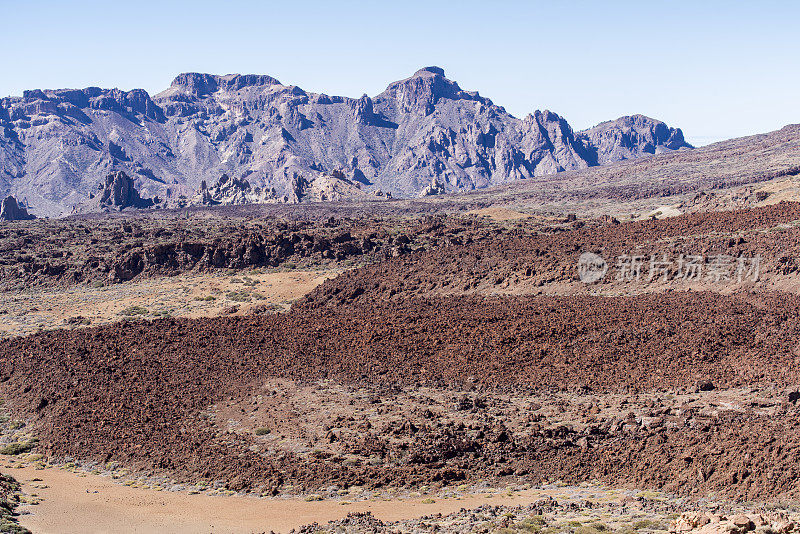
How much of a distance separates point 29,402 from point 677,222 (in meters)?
33.3

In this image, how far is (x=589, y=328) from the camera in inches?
1076

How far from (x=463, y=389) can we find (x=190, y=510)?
9469mm

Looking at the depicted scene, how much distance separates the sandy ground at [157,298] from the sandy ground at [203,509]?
25357 mm

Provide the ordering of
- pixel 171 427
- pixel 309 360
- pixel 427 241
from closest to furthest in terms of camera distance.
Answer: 1. pixel 171 427
2. pixel 309 360
3. pixel 427 241

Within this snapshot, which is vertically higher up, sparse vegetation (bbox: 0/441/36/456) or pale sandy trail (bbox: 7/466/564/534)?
sparse vegetation (bbox: 0/441/36/456)

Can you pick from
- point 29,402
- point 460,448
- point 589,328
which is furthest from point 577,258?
point 29,402

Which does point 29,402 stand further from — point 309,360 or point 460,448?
point 460,448

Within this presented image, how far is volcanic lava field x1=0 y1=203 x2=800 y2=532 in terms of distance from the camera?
59.9 ft

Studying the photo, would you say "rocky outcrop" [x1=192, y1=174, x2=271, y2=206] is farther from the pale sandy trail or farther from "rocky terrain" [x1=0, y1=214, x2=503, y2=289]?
the pale sandy trail

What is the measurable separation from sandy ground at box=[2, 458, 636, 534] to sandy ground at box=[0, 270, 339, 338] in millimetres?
25357

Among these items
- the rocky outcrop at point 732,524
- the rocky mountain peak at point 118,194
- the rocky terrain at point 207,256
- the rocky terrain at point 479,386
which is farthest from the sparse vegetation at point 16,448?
the rocky mountain peak at point 118,194

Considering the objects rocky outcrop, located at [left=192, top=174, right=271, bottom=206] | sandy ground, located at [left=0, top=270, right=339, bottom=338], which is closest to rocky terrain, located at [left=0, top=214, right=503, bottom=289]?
sandy ground, located at [left=0, top=270, right=339, bottom=338]

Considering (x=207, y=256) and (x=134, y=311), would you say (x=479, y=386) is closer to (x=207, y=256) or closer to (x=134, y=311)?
(x=134, y=311)

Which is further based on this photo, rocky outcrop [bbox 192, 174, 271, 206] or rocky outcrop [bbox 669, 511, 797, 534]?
rocky outcrop [bbox 192, 174, 271, 206]
